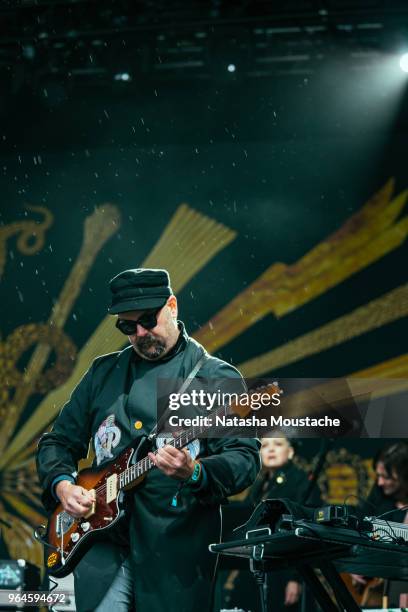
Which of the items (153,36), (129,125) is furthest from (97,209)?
(153,36)

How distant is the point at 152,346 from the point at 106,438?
15.5 inches

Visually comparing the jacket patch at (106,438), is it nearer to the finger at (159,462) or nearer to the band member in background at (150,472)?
the band member in background at (150,472)

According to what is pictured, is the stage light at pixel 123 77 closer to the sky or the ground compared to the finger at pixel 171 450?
closer to the sky

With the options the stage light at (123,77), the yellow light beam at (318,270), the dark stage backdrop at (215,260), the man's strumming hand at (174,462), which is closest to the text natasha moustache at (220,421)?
the man's strumming hand at (174,462)

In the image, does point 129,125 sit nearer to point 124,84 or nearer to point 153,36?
point 124,84

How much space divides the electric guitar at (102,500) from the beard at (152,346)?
1.22 feet

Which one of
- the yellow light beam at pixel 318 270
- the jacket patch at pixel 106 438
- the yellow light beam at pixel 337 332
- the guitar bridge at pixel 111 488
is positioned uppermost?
the yellow light beam at pixel 318 270

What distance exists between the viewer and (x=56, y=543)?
358cm

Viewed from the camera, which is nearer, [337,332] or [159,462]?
[159,462]

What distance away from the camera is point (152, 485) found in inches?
127

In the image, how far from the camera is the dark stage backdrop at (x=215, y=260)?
7.73 meters

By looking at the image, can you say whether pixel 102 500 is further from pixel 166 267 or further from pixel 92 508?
pixel 166 267

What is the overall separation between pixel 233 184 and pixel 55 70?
77.3 inches

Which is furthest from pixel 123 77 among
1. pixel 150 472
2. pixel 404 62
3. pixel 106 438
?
pixel 150 472
